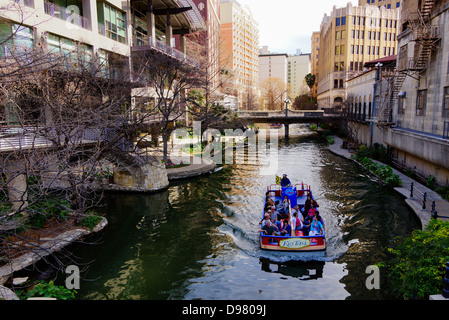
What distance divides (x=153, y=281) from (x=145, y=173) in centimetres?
1241

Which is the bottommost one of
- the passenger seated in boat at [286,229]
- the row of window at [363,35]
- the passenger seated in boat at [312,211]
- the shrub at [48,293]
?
the shrub at [48,293]

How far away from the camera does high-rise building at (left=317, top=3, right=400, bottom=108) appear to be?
270 feet

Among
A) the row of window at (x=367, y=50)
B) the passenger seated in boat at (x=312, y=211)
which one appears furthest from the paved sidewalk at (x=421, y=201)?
the row of window at (x=367, y=50)

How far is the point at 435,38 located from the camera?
22.2 m

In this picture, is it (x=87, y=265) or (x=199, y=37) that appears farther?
(x=199, y=37)

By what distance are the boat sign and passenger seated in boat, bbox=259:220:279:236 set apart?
0.70 metres

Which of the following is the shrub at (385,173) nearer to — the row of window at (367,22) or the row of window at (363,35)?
the row of window at (363,35)

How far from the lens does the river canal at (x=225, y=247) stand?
39.1 feet

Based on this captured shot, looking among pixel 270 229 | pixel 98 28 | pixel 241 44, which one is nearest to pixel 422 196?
pixel 270 229

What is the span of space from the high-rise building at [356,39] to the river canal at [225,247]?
6552 cm

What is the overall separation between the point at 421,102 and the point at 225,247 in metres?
20.0

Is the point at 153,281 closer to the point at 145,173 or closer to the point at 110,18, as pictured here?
the point at 145,173

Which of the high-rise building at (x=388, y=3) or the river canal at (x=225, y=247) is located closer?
the river canal at (x=225, y=247)
